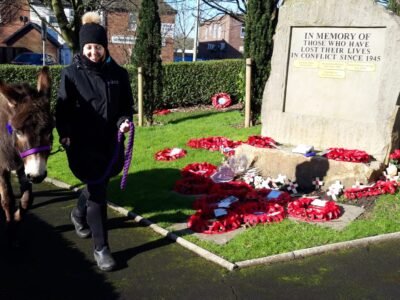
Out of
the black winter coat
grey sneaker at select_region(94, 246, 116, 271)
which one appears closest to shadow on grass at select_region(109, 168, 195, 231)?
grey sneaker at select_region(94, 246, 116, 271)

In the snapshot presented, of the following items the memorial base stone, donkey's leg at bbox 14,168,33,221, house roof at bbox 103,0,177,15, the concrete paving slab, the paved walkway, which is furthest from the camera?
house roof at bbox 103,0,177,15

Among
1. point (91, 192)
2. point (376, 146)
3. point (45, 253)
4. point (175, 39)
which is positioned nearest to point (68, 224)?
point (45, 253)

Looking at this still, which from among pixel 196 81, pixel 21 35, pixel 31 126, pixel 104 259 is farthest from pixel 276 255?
pixel 21 35

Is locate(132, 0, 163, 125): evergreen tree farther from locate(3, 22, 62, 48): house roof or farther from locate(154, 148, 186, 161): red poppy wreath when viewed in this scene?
locate(3, 22, 62, 48): house roof

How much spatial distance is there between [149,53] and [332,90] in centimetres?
650

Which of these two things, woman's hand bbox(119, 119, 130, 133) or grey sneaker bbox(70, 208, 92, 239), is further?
grey sneaker bbox(70, 208, 92, 239)

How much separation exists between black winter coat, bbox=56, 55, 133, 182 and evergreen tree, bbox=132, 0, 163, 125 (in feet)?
27.2

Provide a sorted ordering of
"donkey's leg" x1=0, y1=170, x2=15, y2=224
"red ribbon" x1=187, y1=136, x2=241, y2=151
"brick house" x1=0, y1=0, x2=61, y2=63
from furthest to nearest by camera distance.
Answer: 1. "brick house" x1=0, y1=0, x2=61, y2=63
2. "red ribbon" x1=187, y1=136, x2=241, y2=151
3. "donkey's leg" x1=0, y1=170, x2=15, y2=224

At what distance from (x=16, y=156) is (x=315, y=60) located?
5.32m

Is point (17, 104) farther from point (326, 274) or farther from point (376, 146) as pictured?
point (376, 146)

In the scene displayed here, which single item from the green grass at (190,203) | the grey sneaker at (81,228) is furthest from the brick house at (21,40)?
the grey sneaker at (81,228)

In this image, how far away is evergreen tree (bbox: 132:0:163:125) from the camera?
41.7ft

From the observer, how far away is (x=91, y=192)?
446 cm

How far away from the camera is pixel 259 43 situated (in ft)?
38.5
